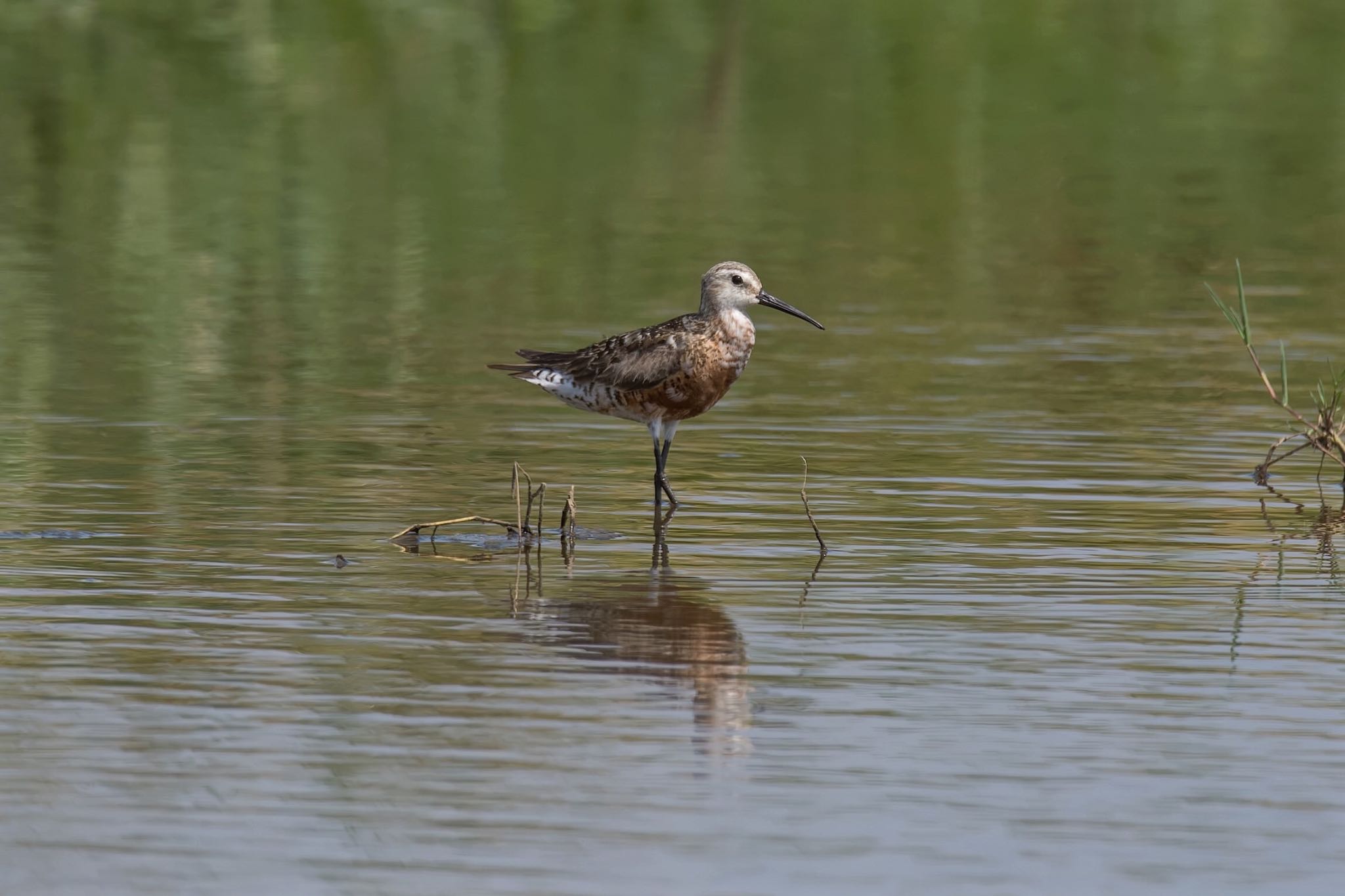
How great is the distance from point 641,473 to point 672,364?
74 centimetres

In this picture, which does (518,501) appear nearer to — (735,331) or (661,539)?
(661,539)

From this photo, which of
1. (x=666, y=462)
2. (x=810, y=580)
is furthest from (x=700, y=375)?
(x=810, y=580)

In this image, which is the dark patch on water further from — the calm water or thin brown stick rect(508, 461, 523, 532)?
thin brown stick rect(508, 461, 523, 532)

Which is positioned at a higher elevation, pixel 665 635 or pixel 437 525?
pixel 437 525

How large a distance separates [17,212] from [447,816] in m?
15.8

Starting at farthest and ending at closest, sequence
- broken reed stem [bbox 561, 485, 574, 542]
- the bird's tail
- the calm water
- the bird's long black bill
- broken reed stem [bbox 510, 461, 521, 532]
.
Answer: the bird's tail, the bird's long black bill, broken reed stem [bbox 561, 485, 574, 542], broken reed stem [bbox 510, 461, 521, 532], the calm water

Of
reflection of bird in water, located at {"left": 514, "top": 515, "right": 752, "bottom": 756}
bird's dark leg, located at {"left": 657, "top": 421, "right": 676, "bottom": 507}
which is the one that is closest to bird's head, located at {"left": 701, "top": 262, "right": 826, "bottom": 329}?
bird's dark leg, located at {"left": 657, "top": 421, "right": 676, "bottom": 507}

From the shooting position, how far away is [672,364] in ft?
37.4

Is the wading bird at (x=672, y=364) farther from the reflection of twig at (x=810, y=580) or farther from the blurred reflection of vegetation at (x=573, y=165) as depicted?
the blurred reflection of vegetation at (x=573, y=165)

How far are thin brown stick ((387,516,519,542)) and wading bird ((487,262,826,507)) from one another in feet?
4.45

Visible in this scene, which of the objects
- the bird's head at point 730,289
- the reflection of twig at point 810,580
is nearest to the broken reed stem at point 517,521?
the reflection of twig at point 810,580

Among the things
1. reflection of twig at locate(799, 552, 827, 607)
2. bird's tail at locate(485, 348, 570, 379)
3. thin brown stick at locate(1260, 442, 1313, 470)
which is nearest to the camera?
reflection of twig at locate(799, 552, 827, 607)

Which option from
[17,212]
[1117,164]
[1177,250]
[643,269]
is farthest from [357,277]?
[1117,164]

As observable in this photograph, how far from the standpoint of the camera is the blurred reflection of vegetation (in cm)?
1661
